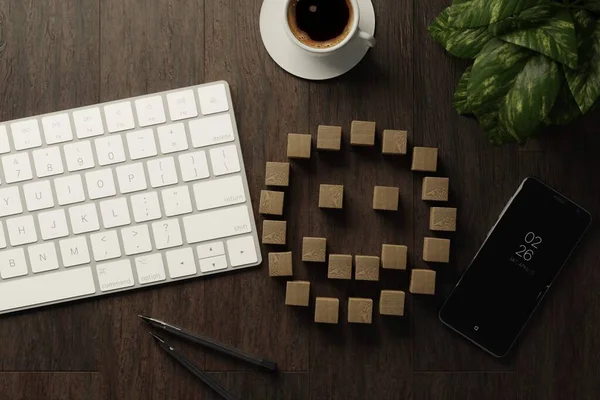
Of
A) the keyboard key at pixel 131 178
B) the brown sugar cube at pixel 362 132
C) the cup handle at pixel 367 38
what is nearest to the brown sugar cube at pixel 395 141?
the brown sugar cube at pixel 362 132

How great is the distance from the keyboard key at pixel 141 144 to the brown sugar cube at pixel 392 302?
37 cm

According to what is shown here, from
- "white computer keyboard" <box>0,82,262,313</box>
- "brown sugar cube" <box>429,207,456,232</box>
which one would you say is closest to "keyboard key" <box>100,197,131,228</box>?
"white computer keyboard" <box>0,82,262,313</box>

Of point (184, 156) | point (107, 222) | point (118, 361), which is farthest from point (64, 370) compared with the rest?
point (184, 156)

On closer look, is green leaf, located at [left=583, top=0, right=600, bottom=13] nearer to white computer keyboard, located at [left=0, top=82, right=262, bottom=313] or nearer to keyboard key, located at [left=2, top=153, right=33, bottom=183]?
white computer keyboard, located at [left=0, top=82, right=262, bottom=313]

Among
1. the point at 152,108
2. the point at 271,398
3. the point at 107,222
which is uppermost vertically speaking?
the point at 152,108

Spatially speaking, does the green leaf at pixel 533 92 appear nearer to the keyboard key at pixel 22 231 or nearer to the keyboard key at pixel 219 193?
the keyboard key at pixel 219 193

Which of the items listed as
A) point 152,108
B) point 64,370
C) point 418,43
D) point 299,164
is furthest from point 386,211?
point 64,370

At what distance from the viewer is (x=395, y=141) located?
81 centimetres

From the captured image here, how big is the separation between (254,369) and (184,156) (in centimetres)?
31

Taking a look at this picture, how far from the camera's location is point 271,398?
2.69ft

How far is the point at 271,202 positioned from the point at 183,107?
18cm

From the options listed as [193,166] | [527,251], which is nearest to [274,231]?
[193,166]

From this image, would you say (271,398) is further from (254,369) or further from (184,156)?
(184,156)

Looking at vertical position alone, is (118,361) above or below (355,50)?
below
